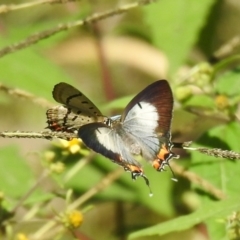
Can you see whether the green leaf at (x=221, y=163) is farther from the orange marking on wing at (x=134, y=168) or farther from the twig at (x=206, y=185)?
the orange marking on wing at (x=134, y=168)

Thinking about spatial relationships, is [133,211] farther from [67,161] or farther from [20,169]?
[20,169]

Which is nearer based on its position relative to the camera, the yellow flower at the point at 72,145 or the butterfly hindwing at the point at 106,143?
the butterfly hindwing at the point at 106,143

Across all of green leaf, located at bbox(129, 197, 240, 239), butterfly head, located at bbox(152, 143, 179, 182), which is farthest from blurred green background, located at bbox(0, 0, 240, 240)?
butterfly head, located at bbox(152, 143, 179, 182)

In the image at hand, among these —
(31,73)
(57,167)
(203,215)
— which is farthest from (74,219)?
(31,73)

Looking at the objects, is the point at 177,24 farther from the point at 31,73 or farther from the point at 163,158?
the point at 163,158

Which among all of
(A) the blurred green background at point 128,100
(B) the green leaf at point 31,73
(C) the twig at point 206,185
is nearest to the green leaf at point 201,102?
(A) the blurred green background at point 128,100

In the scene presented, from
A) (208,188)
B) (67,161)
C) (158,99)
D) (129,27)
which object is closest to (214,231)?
(208,188)
